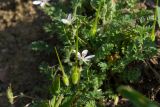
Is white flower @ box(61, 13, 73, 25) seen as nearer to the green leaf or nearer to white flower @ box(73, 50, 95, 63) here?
white flower @ box(73, 50, 95, 63)

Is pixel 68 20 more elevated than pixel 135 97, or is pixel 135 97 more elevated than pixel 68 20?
pixel 68 20

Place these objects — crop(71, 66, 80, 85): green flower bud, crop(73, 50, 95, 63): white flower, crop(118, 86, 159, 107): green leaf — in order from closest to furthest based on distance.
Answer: crop(118, 86, 159, 107): green leaf < crop(71, 66, 80, 85): green flower bud < crop(73, 50, 95, 63): white flower

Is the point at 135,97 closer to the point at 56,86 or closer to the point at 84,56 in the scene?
the point at 56,86

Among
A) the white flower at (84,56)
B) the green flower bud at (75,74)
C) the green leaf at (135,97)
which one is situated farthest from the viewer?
the white flower at (84,56)

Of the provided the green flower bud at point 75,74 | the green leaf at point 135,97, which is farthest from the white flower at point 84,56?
the green leaf at point 135,97

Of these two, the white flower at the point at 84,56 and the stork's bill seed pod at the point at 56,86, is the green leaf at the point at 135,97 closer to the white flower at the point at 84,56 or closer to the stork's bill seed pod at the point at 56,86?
the stork's bill seed pod at the point at 56,86

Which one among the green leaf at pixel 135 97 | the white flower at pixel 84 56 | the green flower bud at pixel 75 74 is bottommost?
the green flower bud at pixel 75 74

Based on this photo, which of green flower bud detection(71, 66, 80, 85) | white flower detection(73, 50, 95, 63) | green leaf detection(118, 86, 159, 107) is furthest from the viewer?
white flower detection(73, 50, 95, 63)

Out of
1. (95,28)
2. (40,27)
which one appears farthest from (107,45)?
(40,27)

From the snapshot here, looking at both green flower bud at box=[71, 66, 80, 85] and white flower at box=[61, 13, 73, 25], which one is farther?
white flower at box=[61, 13, 73, 25]

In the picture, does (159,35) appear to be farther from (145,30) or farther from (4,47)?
(4,47)

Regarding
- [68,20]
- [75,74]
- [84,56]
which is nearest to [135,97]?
[75,74]

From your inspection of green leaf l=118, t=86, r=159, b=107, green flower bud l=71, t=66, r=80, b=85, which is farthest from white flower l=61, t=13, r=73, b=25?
green leaf l=118, t=86, r=159, b=107
